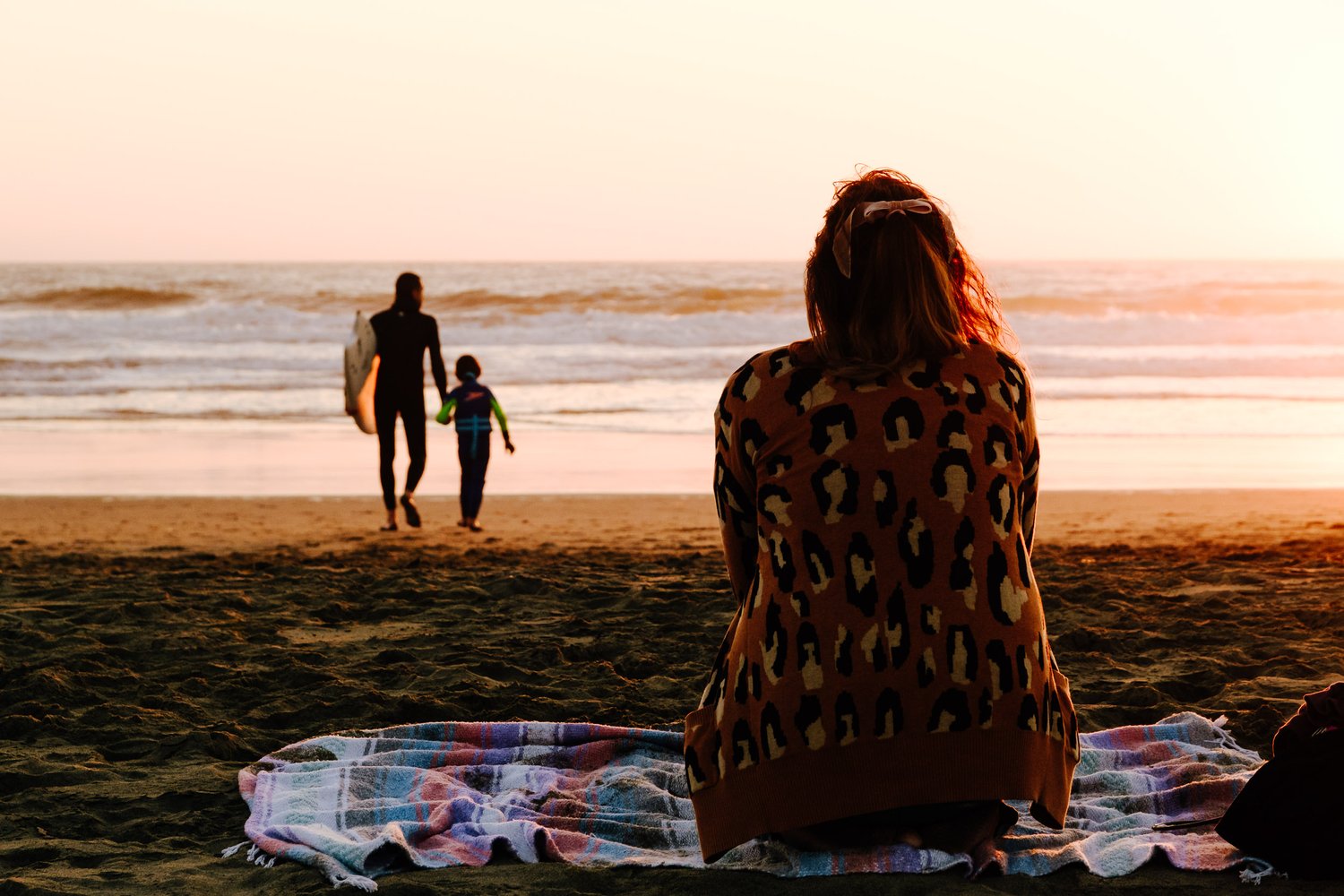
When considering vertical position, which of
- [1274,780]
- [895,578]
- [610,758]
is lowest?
[610,758]

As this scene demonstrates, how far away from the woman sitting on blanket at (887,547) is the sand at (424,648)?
0.27 meters

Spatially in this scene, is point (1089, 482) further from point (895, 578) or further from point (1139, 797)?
point (895, 578)

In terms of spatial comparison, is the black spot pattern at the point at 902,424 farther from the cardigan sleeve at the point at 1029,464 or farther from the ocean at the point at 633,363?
the ocean at the point at 633,363

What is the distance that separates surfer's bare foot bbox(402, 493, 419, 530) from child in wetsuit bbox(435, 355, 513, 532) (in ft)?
0.99

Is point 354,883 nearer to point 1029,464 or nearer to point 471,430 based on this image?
point 1029,464

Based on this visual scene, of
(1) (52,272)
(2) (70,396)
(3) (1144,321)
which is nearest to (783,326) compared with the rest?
(3) (1144,321)

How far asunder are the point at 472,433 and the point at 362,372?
0.79 meters

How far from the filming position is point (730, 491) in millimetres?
2939

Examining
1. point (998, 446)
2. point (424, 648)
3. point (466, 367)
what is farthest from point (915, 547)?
point (466, 367)

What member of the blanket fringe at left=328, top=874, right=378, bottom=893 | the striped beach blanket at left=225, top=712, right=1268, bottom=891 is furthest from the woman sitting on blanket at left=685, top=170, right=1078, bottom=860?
the blanket fringe at left=328, top=874, right=378, bottom=893

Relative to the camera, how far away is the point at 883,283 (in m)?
2.78

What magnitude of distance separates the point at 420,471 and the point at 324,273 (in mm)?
51270

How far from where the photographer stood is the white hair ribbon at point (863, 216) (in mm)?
2760

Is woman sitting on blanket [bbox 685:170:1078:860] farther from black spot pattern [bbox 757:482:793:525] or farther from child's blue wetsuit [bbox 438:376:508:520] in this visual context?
child's blue wetsuit [bbox 438:376:508:520]
